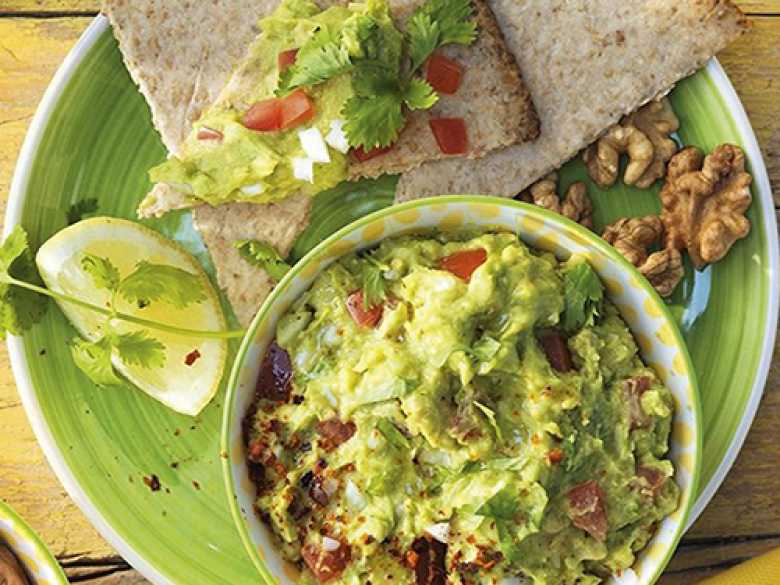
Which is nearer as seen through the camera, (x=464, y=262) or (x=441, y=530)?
(x=441, y=530)

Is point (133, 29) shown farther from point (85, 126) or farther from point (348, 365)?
point (348, 365)

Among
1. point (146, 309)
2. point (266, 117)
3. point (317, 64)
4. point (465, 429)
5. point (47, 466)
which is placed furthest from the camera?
point (47, 466)

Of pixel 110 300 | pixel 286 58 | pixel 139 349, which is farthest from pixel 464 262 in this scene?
pixel 110 300

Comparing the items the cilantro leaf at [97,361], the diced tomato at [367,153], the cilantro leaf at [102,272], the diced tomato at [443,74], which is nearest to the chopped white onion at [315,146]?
the diced tomato at [367,153]

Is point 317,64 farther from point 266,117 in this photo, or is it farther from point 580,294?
point 580,294

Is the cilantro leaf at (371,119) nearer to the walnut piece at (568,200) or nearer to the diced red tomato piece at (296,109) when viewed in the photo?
the diced red tomato piece at (296,109)

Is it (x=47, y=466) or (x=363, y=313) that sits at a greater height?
(x=363, y=313)

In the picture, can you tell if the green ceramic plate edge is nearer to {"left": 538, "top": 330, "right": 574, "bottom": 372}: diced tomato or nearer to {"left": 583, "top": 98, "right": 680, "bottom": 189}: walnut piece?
{"left": 538, "top": 330, "right": 574, "bottom": 372}: diced tomato

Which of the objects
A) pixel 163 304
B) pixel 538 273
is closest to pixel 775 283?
pixel 538 273
